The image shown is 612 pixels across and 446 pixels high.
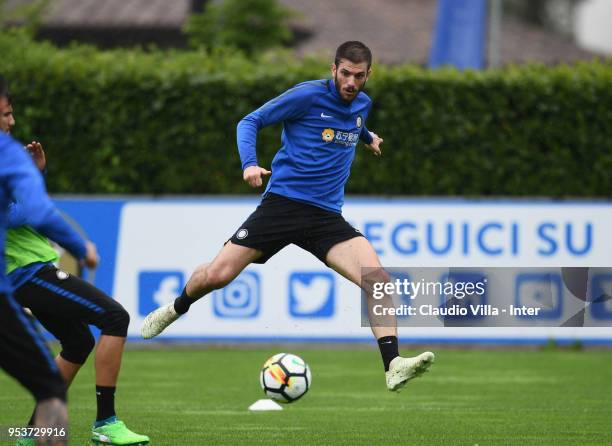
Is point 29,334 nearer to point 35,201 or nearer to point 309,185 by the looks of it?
point 35,201

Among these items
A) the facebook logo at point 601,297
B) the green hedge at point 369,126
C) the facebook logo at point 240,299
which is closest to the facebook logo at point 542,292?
the facebook logo at point 601,297

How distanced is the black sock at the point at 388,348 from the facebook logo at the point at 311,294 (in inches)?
269

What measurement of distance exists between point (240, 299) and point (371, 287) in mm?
6926

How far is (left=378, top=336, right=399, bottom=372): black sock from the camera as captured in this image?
845 centimetres

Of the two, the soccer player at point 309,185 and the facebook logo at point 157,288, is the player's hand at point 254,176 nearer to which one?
the soccer player at point 309,185

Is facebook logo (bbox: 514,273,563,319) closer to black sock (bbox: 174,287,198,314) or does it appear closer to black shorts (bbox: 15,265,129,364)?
black sock (bbox: 174,287,198,314)

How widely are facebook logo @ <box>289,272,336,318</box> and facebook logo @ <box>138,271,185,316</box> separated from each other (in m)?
1.38

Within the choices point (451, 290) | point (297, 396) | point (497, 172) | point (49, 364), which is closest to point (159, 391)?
point (297, 396)

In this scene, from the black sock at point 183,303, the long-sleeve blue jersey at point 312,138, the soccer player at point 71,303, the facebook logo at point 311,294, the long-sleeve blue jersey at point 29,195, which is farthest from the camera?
the facebook logo at point 311,294

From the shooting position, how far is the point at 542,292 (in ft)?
50.2

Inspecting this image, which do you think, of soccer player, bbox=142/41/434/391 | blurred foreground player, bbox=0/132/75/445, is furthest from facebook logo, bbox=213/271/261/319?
blurred foreground player, bbox=0/132/75/445

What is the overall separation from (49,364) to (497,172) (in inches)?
460

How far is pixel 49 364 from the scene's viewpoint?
20.0 ft

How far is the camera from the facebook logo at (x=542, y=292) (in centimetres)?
1516
